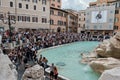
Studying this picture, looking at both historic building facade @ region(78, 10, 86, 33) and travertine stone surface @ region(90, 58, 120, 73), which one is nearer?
travertine stone surface @ region(90, 58, 120, 73)

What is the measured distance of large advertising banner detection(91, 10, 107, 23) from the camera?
2083 inches

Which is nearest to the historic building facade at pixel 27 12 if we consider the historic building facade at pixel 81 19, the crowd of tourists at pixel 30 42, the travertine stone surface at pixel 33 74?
the crowd of tourists at pixel 30 42

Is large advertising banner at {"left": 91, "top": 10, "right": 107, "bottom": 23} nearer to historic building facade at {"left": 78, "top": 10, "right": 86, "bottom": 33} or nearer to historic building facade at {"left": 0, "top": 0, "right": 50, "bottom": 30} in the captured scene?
historic building facade at {"left": 78, "top": 10, "right": 86, "bottom": 33}

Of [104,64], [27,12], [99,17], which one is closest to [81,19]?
[99,17]

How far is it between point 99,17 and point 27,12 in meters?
22.5

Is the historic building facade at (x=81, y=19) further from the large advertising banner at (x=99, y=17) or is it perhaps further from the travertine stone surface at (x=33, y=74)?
the travertine stone surface at (x=33, y=74)

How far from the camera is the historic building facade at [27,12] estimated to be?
33.8 m

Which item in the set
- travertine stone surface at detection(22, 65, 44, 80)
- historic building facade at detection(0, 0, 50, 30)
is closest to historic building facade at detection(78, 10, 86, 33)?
historic building facade at detection(0, 0, 50, 30)

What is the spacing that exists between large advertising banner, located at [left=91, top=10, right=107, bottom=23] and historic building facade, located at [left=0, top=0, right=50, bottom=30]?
51.5 feet

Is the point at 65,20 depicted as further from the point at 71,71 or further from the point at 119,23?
the point at 71,71

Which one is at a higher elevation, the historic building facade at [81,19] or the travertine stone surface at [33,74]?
the historic building facade at [81,19]

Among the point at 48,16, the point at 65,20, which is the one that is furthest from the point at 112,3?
the point at 48,16

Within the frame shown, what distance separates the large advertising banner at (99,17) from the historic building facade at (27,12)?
15682mm

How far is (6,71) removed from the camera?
4426mm
